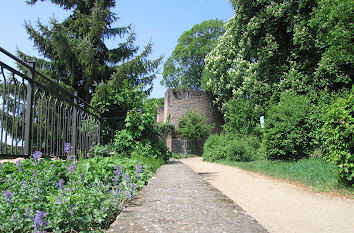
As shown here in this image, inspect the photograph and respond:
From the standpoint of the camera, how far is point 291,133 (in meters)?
8.32

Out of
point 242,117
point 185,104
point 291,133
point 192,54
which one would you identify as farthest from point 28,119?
point 192,54

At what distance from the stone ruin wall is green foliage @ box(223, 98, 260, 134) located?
623 cm

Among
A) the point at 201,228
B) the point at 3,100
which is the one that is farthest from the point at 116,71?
the point at 201,228

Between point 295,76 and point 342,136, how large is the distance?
810 cm

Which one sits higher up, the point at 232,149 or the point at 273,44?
the point at 273,44

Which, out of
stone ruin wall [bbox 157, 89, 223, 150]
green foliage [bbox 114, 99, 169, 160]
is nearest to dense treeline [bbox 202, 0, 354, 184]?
green foliage [bbox 114, 99, 169, 160]

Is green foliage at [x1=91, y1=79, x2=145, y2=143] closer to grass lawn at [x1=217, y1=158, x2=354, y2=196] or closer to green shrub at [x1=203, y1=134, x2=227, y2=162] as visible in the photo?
grass lawn at [x1=217, y1=158, x2=354, y2=196]

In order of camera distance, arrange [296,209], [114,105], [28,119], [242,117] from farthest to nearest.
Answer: [242,117], [114,105], [296,209], [28,119]

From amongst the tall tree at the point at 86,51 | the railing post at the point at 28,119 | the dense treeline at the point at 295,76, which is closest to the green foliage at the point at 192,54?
the dense treeline at the point at 295,76

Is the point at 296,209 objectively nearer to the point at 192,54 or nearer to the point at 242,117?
the point at 242,117

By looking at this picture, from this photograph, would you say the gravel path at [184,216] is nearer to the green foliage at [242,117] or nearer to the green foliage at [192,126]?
the green foliage at [242,117]

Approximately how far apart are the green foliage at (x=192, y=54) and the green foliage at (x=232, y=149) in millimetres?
15515

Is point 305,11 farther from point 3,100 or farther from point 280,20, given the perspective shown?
point 3,100

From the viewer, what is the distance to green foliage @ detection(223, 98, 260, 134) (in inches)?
655
